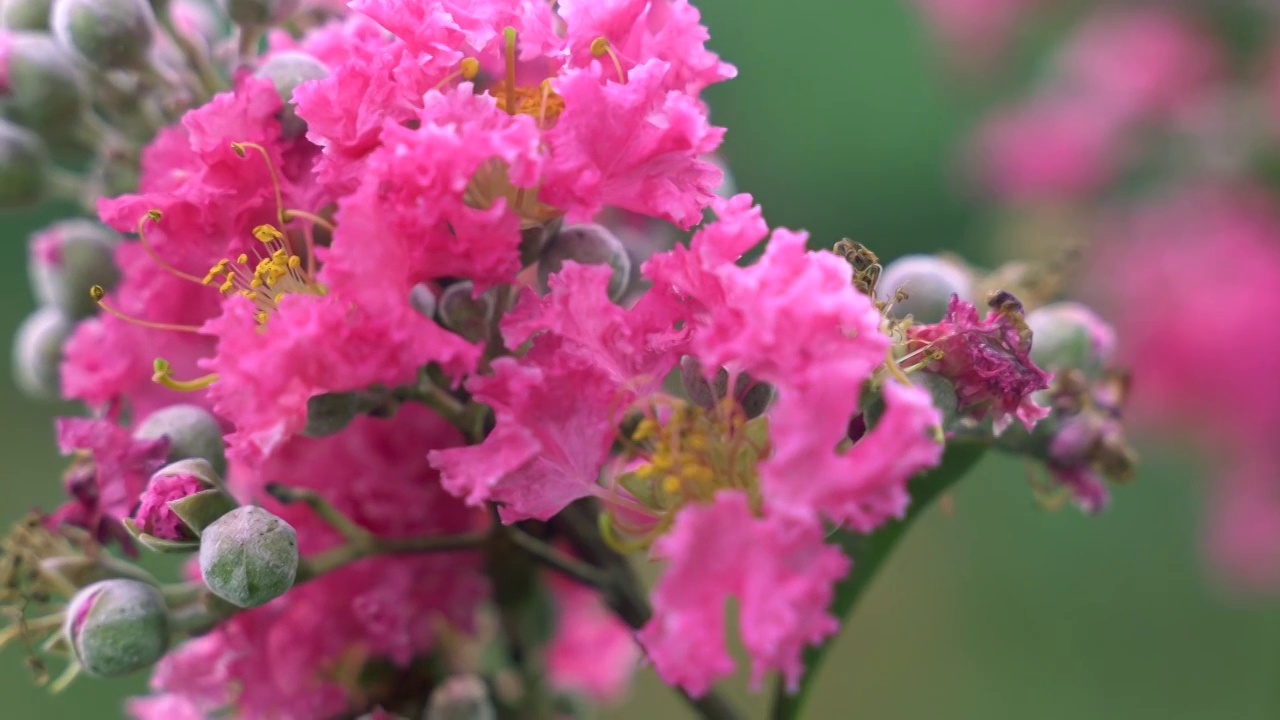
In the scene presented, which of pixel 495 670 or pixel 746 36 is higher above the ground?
pixel 746 36

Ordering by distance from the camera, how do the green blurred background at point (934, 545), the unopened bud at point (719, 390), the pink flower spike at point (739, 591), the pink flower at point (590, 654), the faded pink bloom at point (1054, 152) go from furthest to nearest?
the green blurred background at point (934, 545) < the faded pink bloom at point (1054, 152) < the pink flower at point (590, 654) < the unopened bud at point (719, 390) < the pink flower spike at point (739, 591)

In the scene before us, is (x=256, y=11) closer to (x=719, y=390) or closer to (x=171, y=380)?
(x=171, y=380)

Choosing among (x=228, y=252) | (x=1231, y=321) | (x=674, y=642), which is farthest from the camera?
(x=1231, y=321)

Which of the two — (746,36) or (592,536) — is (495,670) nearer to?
(592,536)

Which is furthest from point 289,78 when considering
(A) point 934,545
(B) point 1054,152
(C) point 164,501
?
(A) point 934,545

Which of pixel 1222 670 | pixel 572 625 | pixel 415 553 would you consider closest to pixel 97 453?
pixel 415 553

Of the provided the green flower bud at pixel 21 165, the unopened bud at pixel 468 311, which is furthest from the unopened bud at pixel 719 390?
the green flower bud at pixel 21 165

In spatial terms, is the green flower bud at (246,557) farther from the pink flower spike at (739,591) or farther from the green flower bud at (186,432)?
the pink flower spike at (739,591)
